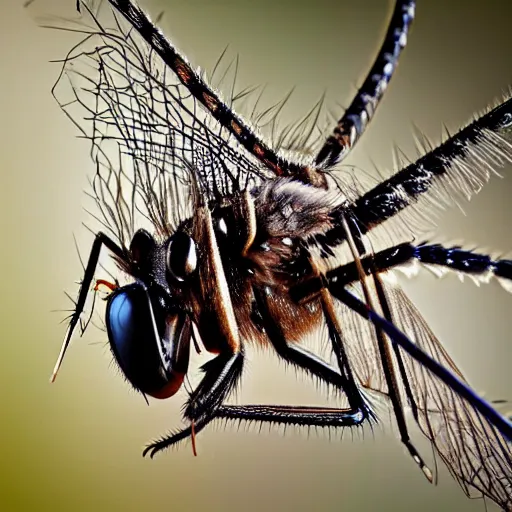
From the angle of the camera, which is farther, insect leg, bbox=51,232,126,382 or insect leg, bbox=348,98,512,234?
insect leg, bbox=51,232,126,382

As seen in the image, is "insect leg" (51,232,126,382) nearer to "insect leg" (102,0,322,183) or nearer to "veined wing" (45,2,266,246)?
"veined wing" (45,2,266,246)

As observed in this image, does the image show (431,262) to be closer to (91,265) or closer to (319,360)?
(319,360)

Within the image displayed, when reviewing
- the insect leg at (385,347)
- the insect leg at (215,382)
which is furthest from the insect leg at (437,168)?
the insect leg at (215,382)

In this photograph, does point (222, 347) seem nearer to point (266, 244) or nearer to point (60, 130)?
point (266, 244)

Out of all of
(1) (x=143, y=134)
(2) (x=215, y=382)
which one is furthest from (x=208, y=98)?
(2) (x=215, y=382)

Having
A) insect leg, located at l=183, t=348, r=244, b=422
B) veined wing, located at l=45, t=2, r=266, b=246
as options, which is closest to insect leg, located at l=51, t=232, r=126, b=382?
veined wing, located at l=45, t=2, r=266, b=246

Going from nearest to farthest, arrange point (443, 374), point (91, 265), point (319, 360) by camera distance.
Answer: point (443, 374) < point (319, 360) < point (91, 265)
